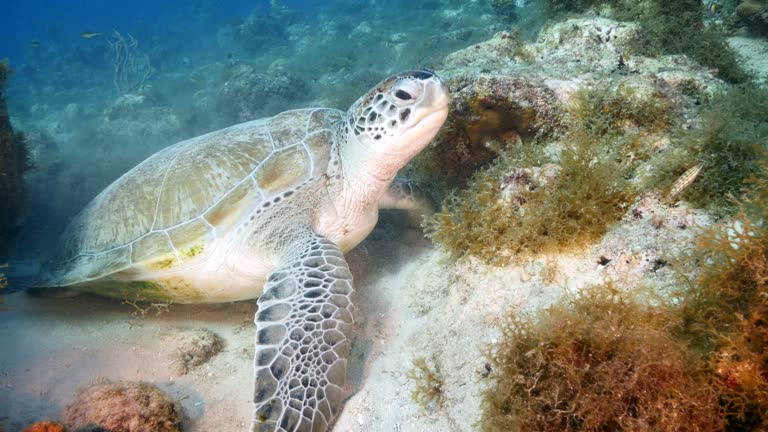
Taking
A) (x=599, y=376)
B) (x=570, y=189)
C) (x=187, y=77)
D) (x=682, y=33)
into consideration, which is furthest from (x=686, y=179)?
(x=187, y=77)

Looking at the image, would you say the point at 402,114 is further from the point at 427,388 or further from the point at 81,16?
the point at 81,16

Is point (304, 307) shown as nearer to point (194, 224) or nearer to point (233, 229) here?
point (233, 229)

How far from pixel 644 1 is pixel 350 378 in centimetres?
508

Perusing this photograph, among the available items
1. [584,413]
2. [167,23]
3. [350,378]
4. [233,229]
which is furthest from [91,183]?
[167,23]

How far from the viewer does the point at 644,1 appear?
4234 mm

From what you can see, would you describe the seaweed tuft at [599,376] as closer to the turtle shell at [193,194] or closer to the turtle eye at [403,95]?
the turtle eye at [403,95]

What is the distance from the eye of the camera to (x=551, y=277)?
2082 mm

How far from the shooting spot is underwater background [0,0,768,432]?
1.33 metres

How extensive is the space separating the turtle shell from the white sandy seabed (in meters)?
0.54

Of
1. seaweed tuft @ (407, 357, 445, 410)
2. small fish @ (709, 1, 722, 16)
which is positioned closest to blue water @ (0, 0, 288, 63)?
small fish @ (709, 1, 722, 16)

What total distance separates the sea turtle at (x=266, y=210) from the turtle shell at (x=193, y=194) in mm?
10

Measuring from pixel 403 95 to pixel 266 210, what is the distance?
142 centimetres

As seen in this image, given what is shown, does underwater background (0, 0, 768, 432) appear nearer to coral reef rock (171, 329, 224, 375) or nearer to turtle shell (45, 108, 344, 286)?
coral reef rock (171, 329, 224, 375)

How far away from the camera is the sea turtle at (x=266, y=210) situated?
2.58 m
